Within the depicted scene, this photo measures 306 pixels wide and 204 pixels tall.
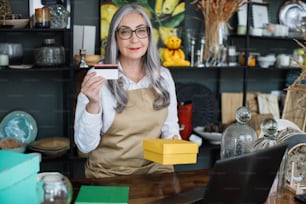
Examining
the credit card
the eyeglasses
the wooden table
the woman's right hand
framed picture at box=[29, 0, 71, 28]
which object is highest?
framed picture at box=[29, 0, 71, 28]

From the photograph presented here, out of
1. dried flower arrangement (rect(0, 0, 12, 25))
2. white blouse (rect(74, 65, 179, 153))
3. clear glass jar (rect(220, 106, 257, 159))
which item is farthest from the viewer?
dried flower arrangement (rect(0, 0, 12, 25))

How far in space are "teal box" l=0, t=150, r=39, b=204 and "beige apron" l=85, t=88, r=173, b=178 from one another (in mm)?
772

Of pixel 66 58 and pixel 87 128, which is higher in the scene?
pixel 66 58

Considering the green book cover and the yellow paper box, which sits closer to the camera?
the green book cover

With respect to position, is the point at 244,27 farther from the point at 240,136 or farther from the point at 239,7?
the point at 240,136

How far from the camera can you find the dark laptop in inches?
38.3

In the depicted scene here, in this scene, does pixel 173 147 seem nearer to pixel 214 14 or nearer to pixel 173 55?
pixel 173 55

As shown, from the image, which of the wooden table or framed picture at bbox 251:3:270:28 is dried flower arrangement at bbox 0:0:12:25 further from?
framed picture at bbox 251:3:270:28

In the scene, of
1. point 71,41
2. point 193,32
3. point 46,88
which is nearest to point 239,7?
point 193,32

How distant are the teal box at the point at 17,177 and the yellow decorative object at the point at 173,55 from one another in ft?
6.01

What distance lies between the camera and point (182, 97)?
314cm

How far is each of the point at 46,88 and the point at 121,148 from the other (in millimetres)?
1129

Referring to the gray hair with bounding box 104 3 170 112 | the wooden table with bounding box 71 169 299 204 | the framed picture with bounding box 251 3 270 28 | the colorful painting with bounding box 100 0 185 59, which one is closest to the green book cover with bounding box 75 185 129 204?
the wooden table with bounding box 71 169 299 204

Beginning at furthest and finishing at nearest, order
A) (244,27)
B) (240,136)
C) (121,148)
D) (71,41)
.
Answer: (244,27)
(71,41)
(121,148)
(240,136)
